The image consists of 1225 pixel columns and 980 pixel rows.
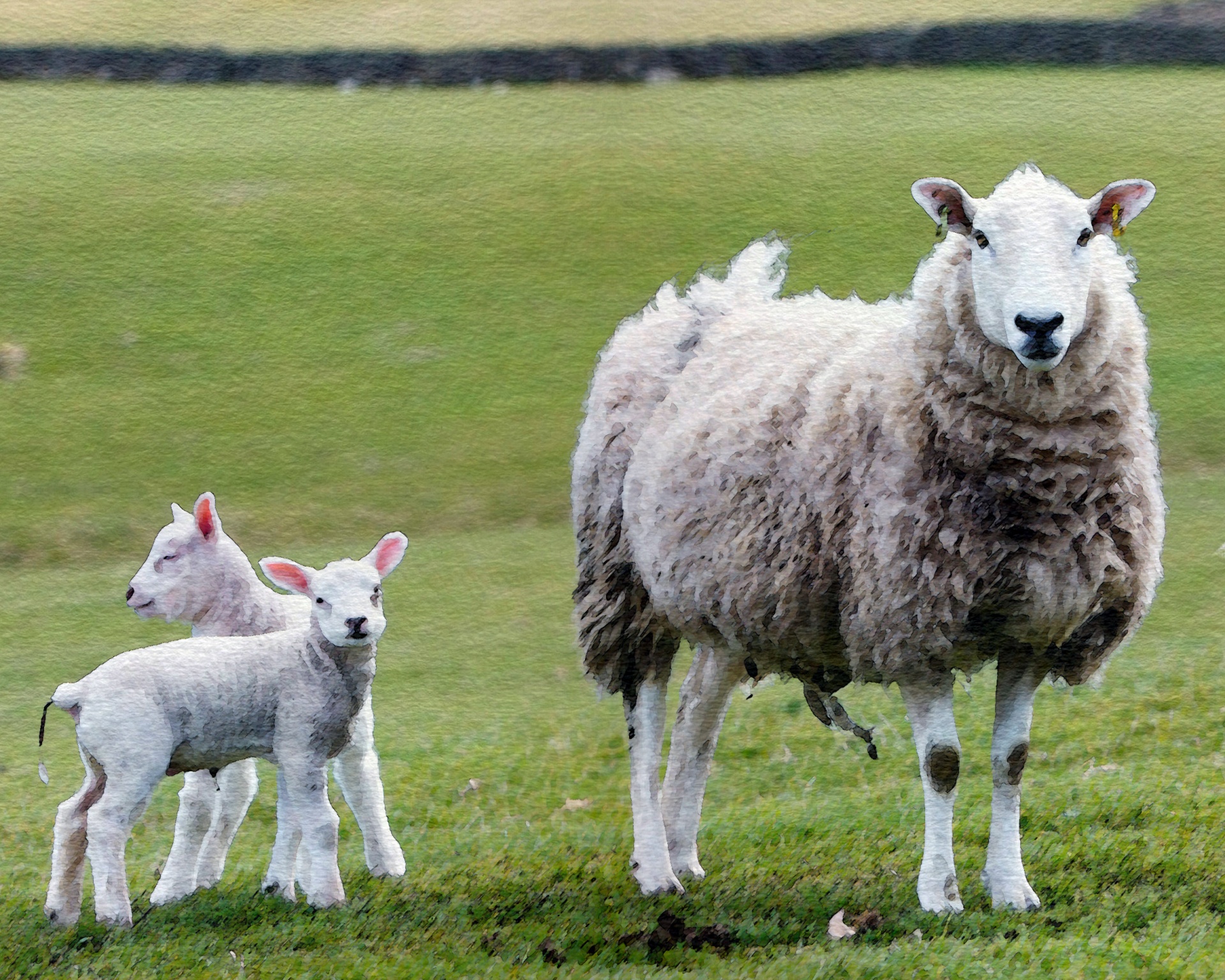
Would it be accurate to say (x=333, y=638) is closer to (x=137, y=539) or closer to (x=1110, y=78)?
(x=137, y=539)

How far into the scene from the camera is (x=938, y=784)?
5090 mm

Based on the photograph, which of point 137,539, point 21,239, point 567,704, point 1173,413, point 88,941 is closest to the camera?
point 88,941

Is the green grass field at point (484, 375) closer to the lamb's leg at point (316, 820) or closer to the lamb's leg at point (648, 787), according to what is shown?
the lamb's leg at point (648, 787)

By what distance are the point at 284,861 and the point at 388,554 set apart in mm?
1227

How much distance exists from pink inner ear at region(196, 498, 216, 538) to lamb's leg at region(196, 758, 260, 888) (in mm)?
847

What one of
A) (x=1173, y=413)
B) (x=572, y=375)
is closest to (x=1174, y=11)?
(x=1173, y=413)

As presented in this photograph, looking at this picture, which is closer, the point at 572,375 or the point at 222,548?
the point at 222,548

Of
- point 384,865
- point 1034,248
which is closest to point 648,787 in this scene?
point 384,865

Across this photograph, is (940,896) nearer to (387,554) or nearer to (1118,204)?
(387,554)

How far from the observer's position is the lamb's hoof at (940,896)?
511 centimetres

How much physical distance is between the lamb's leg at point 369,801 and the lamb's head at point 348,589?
0.81 m

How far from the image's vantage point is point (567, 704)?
8.30 meters

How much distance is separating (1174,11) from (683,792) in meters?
7.06

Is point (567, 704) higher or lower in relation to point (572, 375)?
lower
